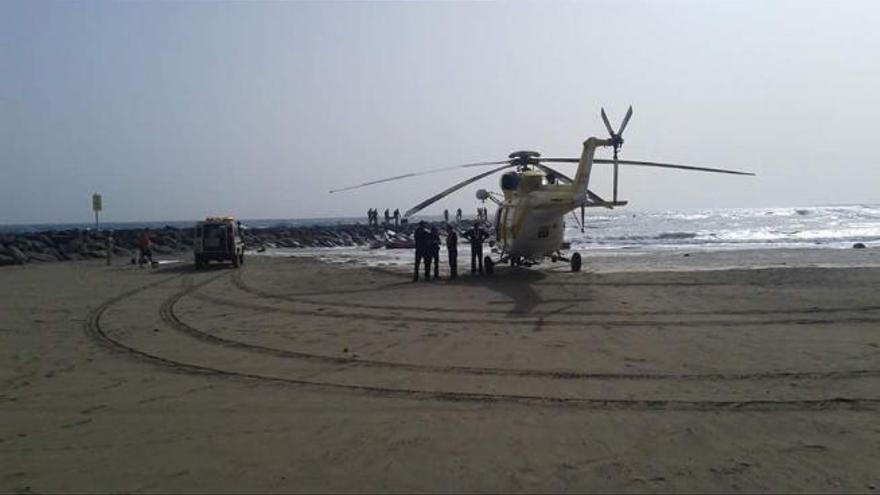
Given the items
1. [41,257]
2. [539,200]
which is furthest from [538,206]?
[41,257]

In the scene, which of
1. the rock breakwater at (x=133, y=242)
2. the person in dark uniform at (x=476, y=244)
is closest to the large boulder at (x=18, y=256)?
the rock breakwater at (x=133, y=242)

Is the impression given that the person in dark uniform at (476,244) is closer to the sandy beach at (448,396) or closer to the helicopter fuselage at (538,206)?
the helicopter fuselage at (538,206)

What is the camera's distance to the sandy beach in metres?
4.53

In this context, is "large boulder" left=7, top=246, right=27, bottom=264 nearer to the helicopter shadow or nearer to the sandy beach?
the sandy beach

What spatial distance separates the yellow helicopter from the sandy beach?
17.0 ft

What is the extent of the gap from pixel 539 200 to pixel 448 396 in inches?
537

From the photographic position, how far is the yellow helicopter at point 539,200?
18.3 m

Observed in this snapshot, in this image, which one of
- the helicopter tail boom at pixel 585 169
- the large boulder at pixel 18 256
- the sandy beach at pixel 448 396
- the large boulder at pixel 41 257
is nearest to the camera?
the sandy beach at pixel 448 396

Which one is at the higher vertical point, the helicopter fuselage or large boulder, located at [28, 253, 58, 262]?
the helicopter fuselage

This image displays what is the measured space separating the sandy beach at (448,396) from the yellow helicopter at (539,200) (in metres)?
5.17

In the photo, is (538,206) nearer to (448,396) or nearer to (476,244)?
(476,244)

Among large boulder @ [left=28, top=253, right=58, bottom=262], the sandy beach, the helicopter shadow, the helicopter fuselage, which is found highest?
the helicopter fuselage

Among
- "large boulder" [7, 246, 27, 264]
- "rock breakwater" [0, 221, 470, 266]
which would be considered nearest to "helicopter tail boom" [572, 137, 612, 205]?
"rock breakwater" [0, 221, 470, 266]

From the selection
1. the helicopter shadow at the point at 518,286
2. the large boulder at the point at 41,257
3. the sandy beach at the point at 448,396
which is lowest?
the sandy beach at the point at 448,396
